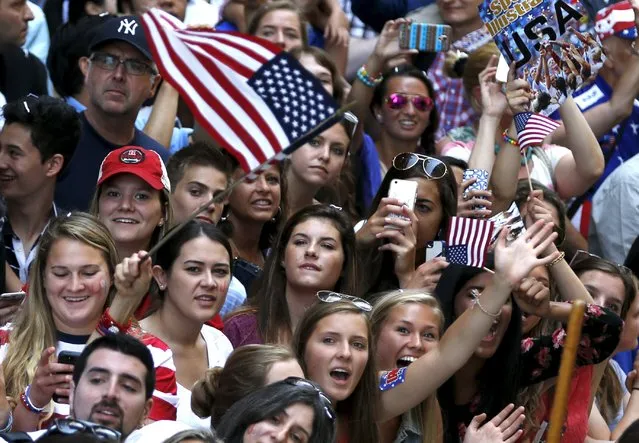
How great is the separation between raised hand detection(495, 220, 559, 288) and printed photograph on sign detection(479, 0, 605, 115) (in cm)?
136

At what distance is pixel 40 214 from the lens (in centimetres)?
780

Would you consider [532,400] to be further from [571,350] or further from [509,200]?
[571,350]

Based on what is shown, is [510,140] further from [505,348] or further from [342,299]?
[342,299]

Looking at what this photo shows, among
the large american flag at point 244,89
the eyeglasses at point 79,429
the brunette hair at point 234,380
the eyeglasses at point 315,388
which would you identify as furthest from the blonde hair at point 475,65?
the eyeglasses at point 79,429

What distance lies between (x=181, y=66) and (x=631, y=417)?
122 inches

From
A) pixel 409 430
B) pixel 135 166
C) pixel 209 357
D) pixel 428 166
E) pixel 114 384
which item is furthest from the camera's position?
pixel 428 166

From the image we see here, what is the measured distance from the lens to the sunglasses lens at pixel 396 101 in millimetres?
9695

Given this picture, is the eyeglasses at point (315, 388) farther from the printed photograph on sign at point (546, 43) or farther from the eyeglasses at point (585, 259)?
the eyeglasses at point (585, 259)

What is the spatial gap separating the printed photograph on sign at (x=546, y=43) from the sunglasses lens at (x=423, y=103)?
1.50 m

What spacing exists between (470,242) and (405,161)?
3.19ft

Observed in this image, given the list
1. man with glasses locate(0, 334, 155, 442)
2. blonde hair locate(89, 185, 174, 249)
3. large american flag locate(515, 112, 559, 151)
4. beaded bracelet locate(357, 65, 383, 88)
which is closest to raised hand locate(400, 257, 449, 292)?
large american flag locate(515, 112, 559, 151)

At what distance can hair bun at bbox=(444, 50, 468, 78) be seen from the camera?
10445mm

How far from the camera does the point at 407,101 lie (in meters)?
9.73

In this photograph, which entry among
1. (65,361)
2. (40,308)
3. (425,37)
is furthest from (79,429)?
(425,37)
